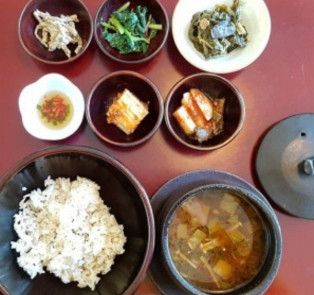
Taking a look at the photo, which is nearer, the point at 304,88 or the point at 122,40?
the point at 122,40

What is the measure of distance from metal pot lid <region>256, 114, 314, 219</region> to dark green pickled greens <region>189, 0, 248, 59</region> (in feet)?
1.47

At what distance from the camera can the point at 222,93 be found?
91.8 inches

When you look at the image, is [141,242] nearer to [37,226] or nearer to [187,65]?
[37,226]

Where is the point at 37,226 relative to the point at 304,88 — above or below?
above

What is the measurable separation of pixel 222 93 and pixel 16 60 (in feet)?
3.27

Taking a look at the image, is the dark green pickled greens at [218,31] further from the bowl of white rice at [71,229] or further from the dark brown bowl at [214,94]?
the bowl of white rice at [71,229]

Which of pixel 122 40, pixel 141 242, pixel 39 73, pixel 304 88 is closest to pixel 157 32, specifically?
pixel 122 40

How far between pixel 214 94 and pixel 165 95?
0.24 m

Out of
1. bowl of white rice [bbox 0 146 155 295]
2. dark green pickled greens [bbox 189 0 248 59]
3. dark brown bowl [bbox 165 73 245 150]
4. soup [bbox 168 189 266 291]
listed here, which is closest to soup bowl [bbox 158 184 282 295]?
soup [bbox 168 189 266 291]

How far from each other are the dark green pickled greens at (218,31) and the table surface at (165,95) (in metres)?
0.12

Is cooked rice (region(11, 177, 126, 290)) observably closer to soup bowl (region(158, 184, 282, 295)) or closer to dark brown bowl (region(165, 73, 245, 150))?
soup bowl (region(158, 184, 282, 295))

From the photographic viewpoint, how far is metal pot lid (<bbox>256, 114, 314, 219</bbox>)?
226 centimetres

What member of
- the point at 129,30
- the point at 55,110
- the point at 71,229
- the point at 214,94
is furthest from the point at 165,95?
the point at 71,229

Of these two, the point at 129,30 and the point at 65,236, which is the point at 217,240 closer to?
the point at 65,236
